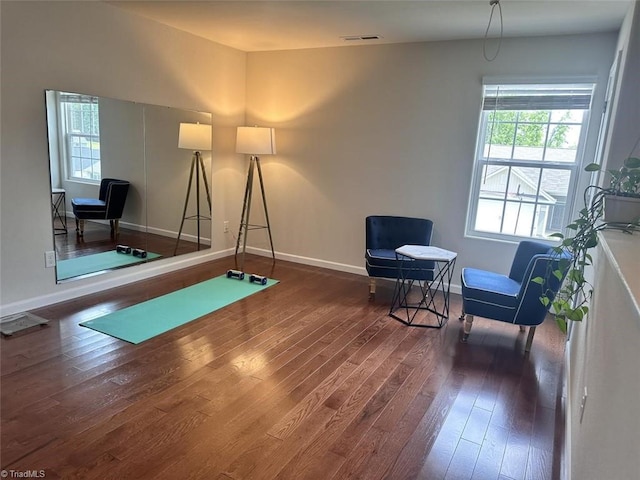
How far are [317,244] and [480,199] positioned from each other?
1.91 m

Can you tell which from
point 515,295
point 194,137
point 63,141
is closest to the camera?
point 515,295

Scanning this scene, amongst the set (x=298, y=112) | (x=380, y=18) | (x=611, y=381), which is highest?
(x=380, y=18)

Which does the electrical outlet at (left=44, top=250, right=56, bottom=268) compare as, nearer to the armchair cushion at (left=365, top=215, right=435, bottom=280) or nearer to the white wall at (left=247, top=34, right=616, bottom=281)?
the white wall at (left=247, top=34, right=616, bottom=281)

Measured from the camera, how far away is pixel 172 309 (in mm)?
3578

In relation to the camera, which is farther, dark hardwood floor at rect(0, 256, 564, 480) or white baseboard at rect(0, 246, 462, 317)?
white baseboard at rect(0, 246, 462, 317)

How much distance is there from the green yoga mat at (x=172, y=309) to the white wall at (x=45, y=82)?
626mm

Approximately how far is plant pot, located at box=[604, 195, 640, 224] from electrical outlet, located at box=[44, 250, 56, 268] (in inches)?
152

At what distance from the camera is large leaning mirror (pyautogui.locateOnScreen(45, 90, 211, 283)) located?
11.6ft

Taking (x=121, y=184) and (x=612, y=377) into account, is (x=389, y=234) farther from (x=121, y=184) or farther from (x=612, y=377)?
(x=612, y=377)

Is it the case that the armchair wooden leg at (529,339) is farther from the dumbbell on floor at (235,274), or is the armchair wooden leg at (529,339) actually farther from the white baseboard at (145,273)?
the dumbbell on floor at (235,274)

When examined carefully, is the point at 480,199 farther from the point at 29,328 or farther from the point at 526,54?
the point at 29,328

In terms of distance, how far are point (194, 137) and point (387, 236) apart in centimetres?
235

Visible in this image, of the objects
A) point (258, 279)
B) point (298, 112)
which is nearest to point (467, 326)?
point (258, 279)

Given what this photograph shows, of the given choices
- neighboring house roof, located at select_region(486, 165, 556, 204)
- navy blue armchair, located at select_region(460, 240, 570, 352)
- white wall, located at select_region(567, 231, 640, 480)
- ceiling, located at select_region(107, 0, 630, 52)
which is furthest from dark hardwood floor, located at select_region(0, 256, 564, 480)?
ceiling, located at select_region(107, 0, 630, 52)
